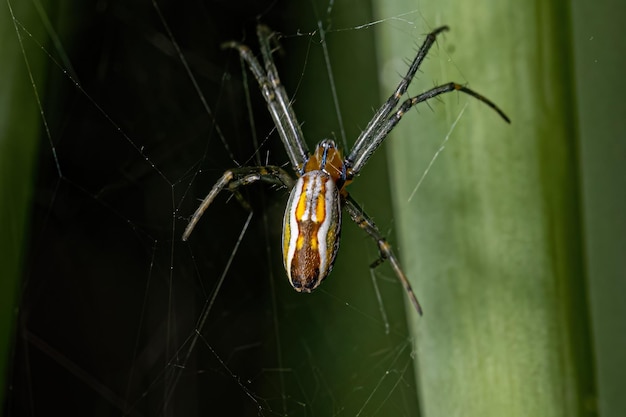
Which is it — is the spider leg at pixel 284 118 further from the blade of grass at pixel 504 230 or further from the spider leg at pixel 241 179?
the blade of grass at pixel 504 230

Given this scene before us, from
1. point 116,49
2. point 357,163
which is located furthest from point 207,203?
point 116,49

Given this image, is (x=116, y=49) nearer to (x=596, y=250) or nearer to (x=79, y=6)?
(x=79, y=6)

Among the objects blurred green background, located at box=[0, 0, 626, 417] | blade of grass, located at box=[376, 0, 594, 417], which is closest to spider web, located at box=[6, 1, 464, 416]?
blurred green background, located at box=[0, 0, 626, 417]

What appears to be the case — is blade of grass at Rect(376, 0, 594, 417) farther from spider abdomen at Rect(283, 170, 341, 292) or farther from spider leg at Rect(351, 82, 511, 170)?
spider abdomen at Rect(283, 170, 341, 292)

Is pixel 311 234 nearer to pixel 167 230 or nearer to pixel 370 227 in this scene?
pixel 370 227

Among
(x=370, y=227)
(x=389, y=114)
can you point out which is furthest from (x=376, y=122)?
(x=370, y=227)

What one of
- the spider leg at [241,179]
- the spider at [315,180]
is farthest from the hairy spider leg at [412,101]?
the spider leg at [241,179]
